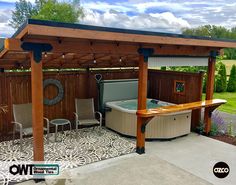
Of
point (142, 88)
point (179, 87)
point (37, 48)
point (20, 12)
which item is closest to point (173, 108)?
point (142, 88)

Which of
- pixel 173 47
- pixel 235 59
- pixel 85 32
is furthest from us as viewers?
pixel 235 59

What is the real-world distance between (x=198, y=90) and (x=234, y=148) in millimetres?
1918

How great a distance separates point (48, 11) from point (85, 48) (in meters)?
38.0

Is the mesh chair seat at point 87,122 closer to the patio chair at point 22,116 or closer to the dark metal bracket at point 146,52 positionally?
the patio chair at point 22,116

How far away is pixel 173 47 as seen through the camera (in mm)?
6051

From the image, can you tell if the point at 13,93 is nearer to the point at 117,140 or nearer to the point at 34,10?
the point at 117,140

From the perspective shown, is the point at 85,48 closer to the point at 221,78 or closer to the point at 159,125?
the point at 159,125

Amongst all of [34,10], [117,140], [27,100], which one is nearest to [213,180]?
[117,140]

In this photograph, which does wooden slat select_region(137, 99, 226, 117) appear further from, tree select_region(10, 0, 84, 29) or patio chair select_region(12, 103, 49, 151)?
tree select_region(10, 0, 84, 29)

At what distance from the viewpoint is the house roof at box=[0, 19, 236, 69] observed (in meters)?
3.75
